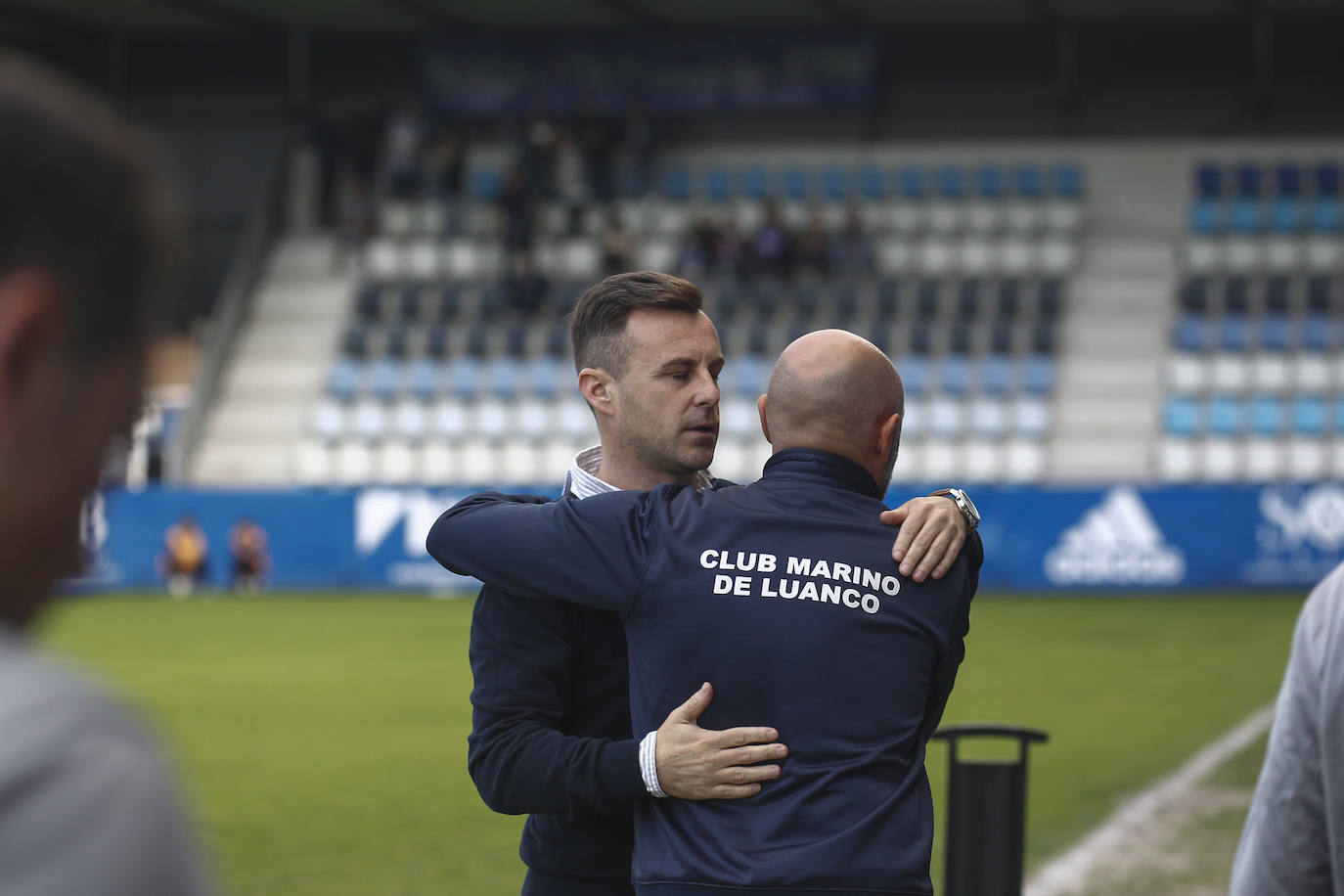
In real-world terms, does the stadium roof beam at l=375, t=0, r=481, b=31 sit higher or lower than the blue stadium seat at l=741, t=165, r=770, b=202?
higher

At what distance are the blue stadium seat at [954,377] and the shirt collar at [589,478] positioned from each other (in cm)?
2006

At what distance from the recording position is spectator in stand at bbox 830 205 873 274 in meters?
24.6

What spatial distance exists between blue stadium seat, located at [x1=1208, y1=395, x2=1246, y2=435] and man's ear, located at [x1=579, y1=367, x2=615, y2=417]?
20382 mm

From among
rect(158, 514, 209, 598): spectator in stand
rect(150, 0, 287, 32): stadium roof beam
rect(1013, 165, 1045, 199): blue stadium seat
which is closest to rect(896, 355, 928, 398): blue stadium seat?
rect(1013, 165, 1045, 199): blue stadium seat

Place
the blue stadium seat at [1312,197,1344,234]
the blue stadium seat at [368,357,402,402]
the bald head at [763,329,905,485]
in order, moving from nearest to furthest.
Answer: the bald head at [763,329,905,485] → the blue stadium seat at [1312,197,1344,234] → the blue stadium seat at [368,357,402,402]

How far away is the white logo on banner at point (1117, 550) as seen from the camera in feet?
62.1

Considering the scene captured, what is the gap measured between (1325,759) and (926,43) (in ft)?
87.8

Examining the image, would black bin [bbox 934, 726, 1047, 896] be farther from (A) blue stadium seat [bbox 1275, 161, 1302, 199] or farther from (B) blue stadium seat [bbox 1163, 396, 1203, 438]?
(A) blue stadium seat [bbox 1275, 161, 1302, 199]

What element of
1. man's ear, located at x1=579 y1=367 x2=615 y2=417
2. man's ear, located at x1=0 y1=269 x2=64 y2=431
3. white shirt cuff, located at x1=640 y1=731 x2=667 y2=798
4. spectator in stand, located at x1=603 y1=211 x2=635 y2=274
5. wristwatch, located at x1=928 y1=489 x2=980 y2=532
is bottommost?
white shirt cuff, located at x1=640 y1=731 x2=667 y2=798

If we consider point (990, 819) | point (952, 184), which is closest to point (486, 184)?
point (952, 184)

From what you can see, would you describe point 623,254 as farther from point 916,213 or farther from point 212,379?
point 212,379

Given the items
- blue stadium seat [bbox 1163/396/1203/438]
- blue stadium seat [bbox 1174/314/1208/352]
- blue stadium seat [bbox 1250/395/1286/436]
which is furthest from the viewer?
blue stadium seat [bbox 1174/314/1208/352]

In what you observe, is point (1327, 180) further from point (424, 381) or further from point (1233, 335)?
point (424, 381)

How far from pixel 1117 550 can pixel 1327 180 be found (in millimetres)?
9088
